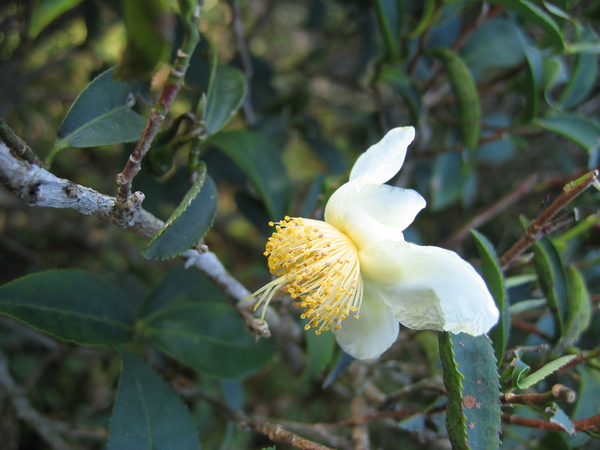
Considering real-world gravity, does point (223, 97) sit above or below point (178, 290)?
above

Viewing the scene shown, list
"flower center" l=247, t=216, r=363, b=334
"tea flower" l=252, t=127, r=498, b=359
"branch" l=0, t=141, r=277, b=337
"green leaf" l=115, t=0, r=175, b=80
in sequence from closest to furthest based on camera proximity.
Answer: "green leaf" l=115, t=0, r=175, b=80
"branch" l=0, t=141, r=277, b=337
"tea flower" l=252, t=127, r=498, b=359
"flower center" l=247, t=216, r=363, b=334

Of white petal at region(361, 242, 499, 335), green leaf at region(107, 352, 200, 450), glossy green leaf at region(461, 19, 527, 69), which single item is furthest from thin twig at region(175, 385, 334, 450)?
glossy green leaf at region(461, 19, 527, 69)

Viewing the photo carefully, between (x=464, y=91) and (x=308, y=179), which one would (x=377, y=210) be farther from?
A: (x=308, y=179)

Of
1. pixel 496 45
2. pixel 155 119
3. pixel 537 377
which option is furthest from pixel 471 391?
pixel 496 45

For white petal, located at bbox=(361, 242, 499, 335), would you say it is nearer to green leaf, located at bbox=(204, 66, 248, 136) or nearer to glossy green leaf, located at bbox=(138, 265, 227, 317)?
green leaf, located at bbox=(204, 66, 248, 136)

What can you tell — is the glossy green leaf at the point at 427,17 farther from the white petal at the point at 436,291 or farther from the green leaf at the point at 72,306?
the green leaf at the point at 72,306

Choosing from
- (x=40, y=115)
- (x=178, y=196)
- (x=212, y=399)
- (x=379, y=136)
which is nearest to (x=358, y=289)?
(x=212, y=399)

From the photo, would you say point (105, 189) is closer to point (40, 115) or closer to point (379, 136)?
point (40, 115)
